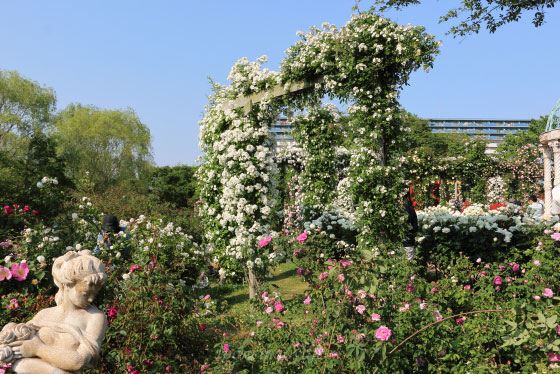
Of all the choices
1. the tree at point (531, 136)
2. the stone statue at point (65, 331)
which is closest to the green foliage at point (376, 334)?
the stone statue at point (65, 331)

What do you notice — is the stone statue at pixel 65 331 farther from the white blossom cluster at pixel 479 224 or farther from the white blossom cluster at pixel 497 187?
the white blossom cluster at pixel 497 187

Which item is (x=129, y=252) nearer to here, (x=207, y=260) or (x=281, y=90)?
(x=207, y=260)

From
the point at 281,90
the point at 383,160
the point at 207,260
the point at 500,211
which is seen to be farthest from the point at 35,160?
the point at 500,211

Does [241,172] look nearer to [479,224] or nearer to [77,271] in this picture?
[479,224]

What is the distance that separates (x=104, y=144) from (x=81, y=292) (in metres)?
30.9

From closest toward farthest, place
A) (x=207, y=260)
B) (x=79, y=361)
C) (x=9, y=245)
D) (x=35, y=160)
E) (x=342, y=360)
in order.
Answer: (x=79, y=361) < (x=342, y=360) < (x=9, y=245) < (x=207, y=260) < (x=35, y=160)

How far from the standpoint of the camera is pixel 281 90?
21.6 feet

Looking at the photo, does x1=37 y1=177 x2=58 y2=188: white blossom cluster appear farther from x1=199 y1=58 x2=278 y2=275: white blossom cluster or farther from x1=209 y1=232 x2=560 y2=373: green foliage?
x1=209 y1=232 x2=560 y2=373: green foliage

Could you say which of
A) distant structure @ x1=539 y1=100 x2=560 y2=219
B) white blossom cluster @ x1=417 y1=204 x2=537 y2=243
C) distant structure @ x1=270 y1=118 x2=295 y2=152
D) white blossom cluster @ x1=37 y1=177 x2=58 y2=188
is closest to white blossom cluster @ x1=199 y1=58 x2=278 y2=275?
distant structure @ x1=270 y1=118 x2=295 y2=152

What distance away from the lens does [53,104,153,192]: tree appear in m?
29.2

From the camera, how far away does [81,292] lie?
6.81 feet

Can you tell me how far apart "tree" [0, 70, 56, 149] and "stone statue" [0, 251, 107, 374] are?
28.3 m

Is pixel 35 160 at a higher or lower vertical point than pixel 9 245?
higher

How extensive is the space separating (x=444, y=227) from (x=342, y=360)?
462cm
